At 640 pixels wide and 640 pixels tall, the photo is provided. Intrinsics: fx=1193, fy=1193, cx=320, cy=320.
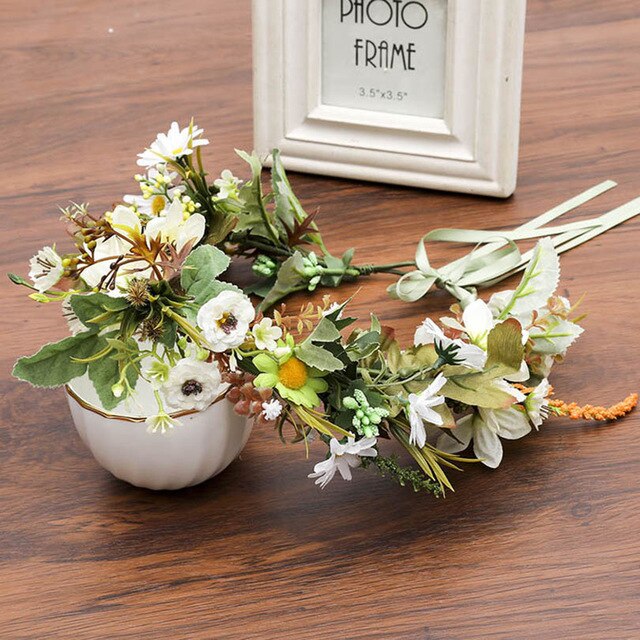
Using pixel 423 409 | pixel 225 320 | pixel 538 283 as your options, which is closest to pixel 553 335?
pixel 538 283

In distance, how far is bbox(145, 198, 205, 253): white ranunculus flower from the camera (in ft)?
2.49

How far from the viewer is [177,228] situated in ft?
2.51

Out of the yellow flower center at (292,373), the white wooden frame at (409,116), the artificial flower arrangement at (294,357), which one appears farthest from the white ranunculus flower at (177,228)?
the white wooden frame at (409,116)

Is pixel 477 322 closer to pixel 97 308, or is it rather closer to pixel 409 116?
pixel 97 308

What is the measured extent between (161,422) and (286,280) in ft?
0.98

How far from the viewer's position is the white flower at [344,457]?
28.9 inches

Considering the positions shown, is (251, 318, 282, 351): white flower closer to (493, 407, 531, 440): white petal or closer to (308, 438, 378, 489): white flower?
(308, 438, 378, 489): white flower

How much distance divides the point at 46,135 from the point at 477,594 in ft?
2.47

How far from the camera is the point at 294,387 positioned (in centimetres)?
73

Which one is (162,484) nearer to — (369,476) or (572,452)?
(369,476)

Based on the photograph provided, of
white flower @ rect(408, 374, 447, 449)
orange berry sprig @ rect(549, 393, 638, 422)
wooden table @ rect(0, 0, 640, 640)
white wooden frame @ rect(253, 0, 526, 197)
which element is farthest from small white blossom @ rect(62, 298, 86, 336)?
white wooden frame @ rect(253, 0, 526, 197)

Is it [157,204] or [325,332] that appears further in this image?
[157,204]

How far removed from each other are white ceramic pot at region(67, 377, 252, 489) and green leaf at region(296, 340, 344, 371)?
68mm

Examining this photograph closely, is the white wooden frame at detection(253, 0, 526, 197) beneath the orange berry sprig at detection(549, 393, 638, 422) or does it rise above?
above
